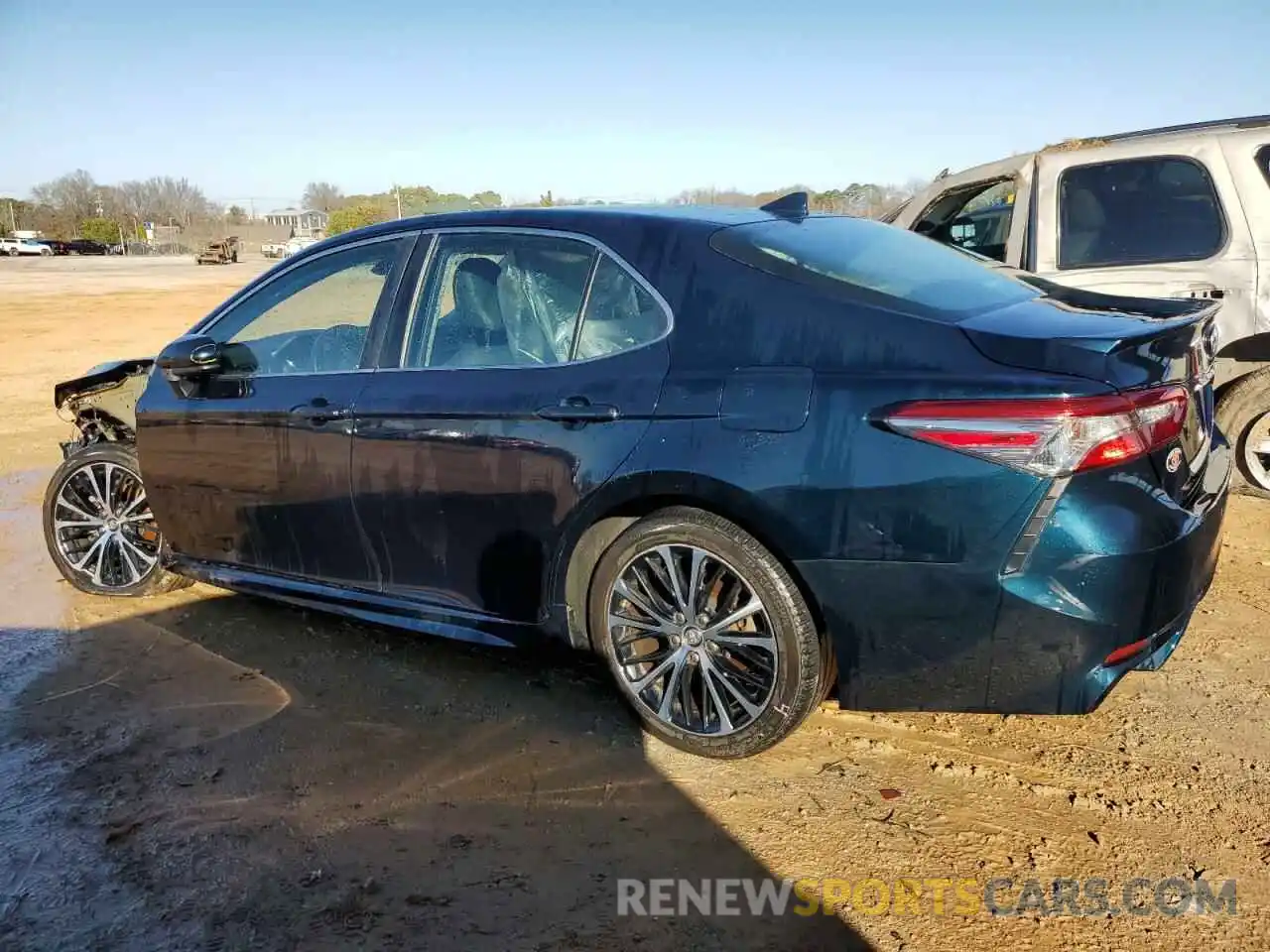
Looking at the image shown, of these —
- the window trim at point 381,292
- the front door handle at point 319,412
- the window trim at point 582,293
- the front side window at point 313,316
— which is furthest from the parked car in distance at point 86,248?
the window trim at point 582,293

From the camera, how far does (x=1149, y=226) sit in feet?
17.5

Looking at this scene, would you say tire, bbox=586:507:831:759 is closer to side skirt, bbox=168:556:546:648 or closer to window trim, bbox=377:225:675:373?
side skirt, bbox=168:556:546:648

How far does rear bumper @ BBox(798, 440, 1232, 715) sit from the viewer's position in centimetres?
247

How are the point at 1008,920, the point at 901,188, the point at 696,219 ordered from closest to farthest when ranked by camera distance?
the point at 1008,920, the point at 696,219, the point at 901,188

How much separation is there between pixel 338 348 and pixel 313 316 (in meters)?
0.48

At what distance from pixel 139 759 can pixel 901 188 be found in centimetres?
2134

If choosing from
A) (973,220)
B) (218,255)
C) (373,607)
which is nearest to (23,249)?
(218,255)

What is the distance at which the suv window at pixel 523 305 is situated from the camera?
10.4ft

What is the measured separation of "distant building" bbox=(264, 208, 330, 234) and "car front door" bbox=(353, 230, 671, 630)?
72545 millimetres

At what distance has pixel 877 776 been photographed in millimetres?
2979

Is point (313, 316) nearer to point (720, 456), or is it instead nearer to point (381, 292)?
point (381, 292)

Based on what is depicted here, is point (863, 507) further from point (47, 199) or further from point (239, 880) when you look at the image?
point (47, 199)

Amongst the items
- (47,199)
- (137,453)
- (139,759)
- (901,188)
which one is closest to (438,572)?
(139,759)

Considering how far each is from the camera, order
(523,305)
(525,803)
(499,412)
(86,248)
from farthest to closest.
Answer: (86,248), (523,305), (499,412), (525,803)
